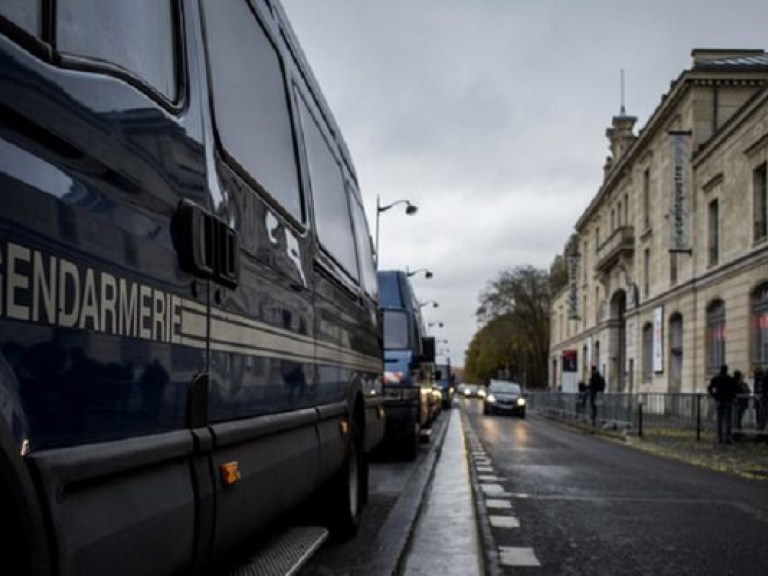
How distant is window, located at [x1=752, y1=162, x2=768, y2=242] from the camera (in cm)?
3056

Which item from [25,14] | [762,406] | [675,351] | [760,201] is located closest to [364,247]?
[25,14]

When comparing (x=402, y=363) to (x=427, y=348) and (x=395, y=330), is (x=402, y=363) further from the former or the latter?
(x=427, y=348)

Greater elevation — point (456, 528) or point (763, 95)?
point (763, 95)

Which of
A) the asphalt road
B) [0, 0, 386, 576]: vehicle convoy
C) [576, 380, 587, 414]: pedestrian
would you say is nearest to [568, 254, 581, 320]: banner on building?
[576, 380, 587, 414]: pedestrian

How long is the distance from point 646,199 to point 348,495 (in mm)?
45862

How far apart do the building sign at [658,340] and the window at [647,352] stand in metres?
2.83

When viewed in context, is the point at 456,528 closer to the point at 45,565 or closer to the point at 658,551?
the point at 658,551

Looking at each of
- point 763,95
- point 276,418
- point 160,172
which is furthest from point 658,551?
point 763,95

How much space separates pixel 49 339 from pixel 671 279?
43677 mm

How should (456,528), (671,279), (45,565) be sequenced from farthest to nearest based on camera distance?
1. (671,279)
2. (456,528)
3. (45,565)

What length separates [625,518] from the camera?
914 cm

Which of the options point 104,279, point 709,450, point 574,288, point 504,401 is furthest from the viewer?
point 574,288

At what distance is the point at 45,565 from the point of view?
2076 millimetres

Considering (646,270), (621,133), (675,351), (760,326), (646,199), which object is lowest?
(675,351)
